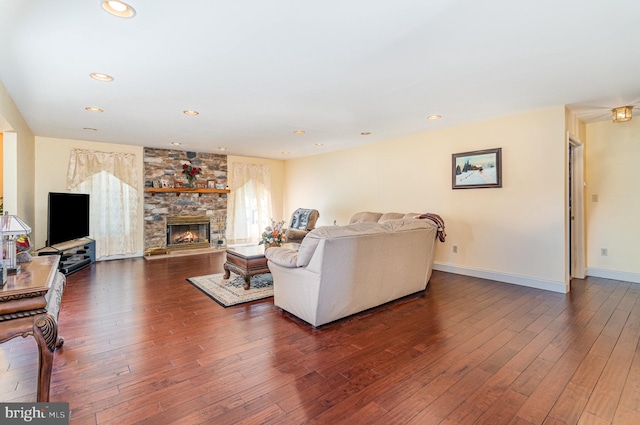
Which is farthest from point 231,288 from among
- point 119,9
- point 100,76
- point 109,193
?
point 109,193

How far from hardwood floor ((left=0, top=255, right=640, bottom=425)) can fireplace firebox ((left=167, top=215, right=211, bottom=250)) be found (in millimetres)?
3502

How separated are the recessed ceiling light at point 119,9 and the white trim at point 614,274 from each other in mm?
6521

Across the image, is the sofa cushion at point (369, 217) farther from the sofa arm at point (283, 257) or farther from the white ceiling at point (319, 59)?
the sofa arm at point (283, 257)

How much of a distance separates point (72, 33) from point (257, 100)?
1782 mm

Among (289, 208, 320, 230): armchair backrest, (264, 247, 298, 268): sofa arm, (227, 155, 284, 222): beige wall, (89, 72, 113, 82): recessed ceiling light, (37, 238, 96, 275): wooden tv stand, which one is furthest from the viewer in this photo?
(227, 155, 284, 222): beige wall

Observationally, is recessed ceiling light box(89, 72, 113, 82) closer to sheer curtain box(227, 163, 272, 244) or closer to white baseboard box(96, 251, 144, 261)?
white baseboard box(96, 251, 144, 261)

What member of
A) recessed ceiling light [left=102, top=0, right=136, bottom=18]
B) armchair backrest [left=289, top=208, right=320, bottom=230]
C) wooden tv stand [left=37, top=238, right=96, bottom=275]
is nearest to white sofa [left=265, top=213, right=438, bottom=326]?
Answer: recessed ceiling light [left=102, top=0, right=136, bottom=18]

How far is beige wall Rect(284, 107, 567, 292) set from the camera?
396 centimetres

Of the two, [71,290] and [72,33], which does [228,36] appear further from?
[71,290]

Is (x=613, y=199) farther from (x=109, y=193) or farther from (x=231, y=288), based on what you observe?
(x=109, y=193)

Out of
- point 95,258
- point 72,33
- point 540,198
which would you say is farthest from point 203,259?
point 540,198

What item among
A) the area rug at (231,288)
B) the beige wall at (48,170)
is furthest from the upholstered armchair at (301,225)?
the beige wall at (48,170)

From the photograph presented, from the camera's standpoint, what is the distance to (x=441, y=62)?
2.62 metres

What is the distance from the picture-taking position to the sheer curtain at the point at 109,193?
5.98 meters
